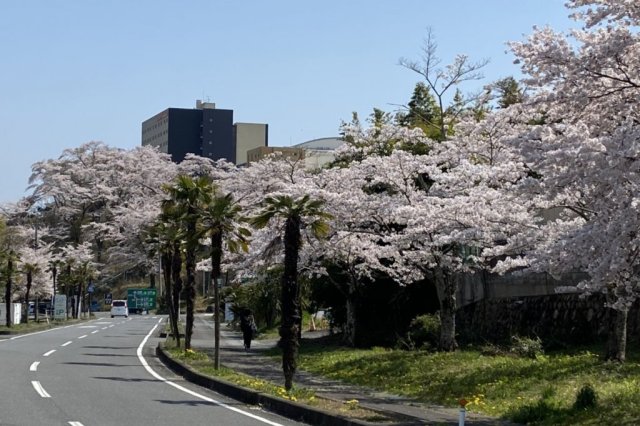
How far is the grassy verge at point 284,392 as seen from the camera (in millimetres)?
13836

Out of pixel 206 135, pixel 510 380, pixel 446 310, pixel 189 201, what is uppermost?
pixel 206 135

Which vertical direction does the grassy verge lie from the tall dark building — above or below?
below

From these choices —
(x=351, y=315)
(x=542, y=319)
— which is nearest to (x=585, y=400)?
(x=542, y=319)

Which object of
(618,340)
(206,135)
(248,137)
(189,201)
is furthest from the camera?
(248,137)

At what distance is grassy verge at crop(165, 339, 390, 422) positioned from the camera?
1384 cm

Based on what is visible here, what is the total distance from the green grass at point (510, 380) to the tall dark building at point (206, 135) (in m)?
113

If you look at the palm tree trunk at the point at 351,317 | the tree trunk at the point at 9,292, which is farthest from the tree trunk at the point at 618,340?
the tree trunk at the point at 9,292

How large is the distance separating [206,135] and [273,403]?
12274cm

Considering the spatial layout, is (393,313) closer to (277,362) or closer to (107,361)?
(277,362)

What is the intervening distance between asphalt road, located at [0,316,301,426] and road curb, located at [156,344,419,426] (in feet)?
0.87

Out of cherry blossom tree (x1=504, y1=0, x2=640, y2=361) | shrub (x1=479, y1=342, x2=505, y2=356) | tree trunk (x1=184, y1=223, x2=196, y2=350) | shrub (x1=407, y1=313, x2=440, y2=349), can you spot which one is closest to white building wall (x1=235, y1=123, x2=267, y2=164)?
tree trunk (x1=184, y1=223, x2=196, y2=350)

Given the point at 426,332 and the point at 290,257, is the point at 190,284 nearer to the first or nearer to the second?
the point at 426,332

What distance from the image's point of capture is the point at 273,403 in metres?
16.2

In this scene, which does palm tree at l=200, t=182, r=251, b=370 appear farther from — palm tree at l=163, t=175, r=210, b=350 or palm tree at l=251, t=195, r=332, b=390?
palm tree at l=251, t=195, r=332, b=390
